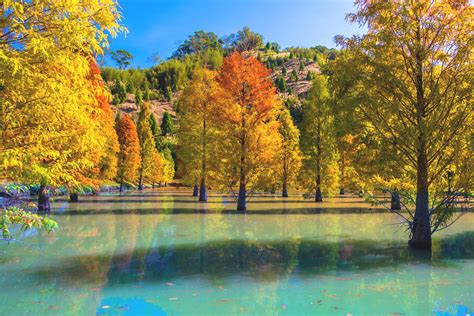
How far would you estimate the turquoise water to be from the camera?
7211 mm

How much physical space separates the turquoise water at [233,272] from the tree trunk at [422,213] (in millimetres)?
469

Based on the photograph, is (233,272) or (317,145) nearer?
(233,272)

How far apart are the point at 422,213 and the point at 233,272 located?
23.7 ft

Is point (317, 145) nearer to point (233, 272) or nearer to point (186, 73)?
point (233, 272)

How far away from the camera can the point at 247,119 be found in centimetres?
2553

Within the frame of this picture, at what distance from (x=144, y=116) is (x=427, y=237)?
49912 millimetres

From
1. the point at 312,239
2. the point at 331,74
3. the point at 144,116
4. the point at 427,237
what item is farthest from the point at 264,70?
the point at 144,116

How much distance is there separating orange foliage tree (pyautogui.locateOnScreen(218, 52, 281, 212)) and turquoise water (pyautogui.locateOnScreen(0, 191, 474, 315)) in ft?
28.4

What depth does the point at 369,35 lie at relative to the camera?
546 inches

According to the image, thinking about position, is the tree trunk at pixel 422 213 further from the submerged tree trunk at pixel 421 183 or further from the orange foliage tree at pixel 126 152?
the orange foliage tree at pixel 126 152

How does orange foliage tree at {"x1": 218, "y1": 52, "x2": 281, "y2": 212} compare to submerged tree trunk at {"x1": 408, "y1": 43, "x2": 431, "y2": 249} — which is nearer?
submerged tree trunk at {"x1": 408, "y1": 43, "x2": 431, "y2": 249}

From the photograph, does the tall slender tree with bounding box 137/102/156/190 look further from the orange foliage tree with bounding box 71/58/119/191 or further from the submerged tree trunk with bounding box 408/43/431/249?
the submerged tree trunk with bounding box 408/43/431/249

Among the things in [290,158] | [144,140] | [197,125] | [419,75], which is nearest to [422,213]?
[419,75]

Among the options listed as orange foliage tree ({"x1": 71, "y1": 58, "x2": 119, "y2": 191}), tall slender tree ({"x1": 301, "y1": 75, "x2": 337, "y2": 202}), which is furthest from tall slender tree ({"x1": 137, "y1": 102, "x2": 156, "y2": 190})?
tall slender tree ({"x1": 301, "y1": 75, "x2": 337, "y2": 202})
